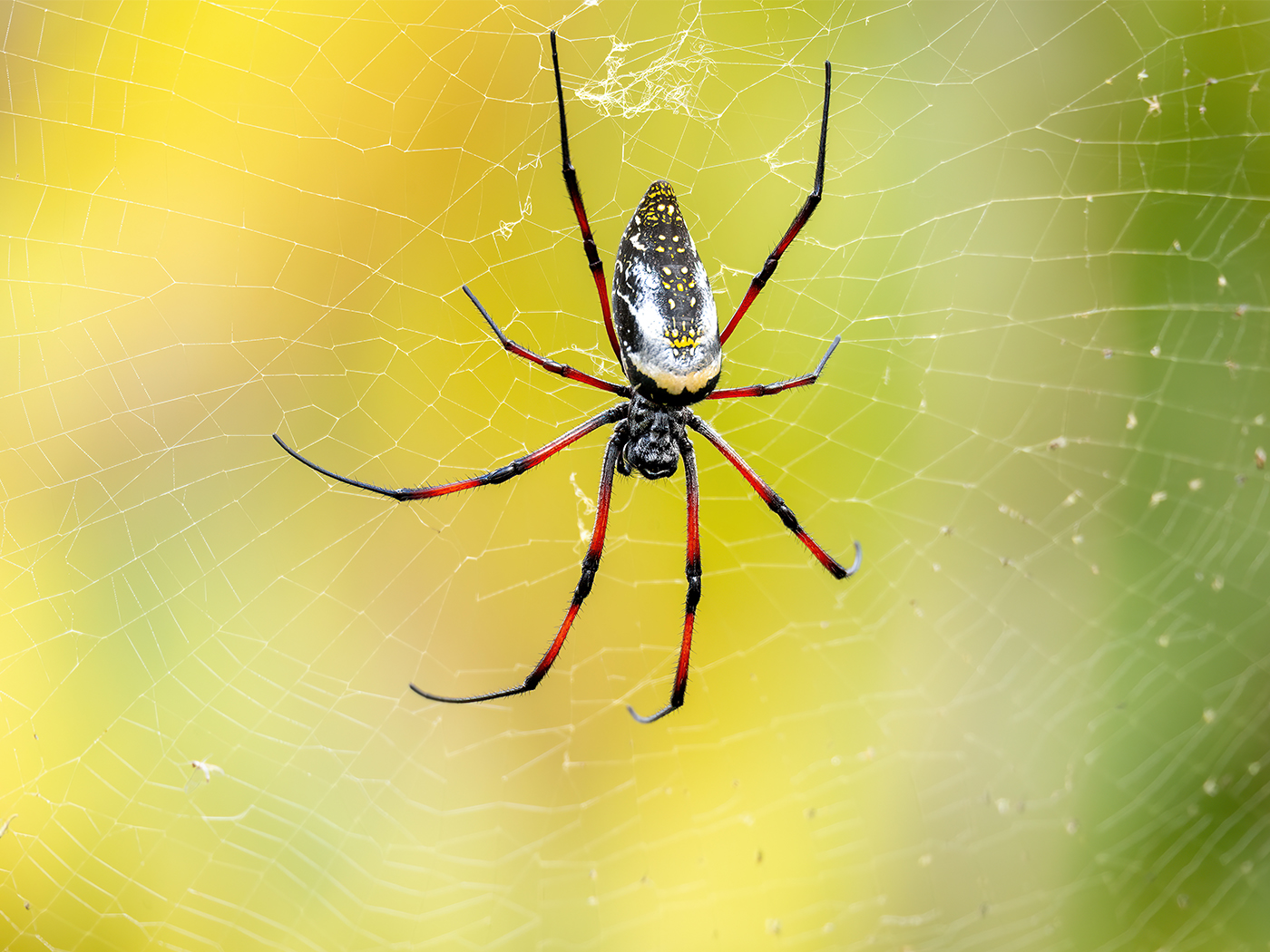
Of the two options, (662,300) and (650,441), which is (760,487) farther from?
(662,300)

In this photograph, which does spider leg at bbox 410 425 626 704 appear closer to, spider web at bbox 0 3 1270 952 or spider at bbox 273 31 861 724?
spider at bbox 273 31 861 724

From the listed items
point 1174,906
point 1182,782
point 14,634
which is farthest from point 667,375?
point 1174,906

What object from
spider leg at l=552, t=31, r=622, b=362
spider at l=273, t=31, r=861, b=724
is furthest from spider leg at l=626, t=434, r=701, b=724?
spider leg at l=552, t=31, r=622, b=362

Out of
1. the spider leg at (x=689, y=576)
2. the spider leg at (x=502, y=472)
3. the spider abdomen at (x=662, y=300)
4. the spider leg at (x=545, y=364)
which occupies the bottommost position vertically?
the spider leg at (x=689, y=576)

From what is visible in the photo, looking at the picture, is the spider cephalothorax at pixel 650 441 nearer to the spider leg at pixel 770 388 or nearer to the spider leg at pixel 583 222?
the spider leg at pixel 770 388

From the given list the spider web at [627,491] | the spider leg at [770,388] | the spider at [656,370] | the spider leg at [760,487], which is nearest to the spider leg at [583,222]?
the spider at [656,370]

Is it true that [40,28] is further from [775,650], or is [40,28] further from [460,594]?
[775,650]
